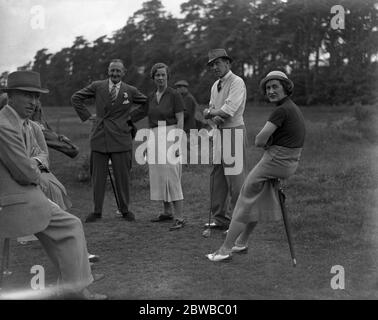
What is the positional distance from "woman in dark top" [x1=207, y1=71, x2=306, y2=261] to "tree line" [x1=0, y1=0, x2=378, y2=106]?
18.6 ft

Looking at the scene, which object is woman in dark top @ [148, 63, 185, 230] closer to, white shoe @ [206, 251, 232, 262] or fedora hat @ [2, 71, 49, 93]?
white shoe @ [206, 251, 232, 262]

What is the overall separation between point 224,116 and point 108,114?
1638 mm

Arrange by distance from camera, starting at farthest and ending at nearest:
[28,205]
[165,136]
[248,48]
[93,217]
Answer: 1. [248,48]
2. [93,217]
3. [165,136]
4. [28,205]

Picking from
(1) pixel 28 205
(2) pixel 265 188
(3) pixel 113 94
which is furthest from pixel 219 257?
(3) pixel 113 94

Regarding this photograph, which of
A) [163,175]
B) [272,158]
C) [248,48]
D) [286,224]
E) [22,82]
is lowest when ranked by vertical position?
[286,224]

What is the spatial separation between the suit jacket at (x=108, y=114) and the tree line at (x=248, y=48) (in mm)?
3112

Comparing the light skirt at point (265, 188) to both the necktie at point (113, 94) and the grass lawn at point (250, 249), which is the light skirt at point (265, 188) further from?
the necktie at point (113, 94)

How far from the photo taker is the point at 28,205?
3.62m

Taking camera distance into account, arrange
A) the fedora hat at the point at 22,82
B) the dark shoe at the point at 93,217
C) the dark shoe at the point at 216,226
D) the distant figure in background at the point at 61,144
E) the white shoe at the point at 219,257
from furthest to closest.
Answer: the dark shoe at the point at 93,217, the dark shoe at the point at 216,226, the distant figure in background at the point at 61,144, the white shoe at the point at 219,257, the fedora hat at the point at 22,82

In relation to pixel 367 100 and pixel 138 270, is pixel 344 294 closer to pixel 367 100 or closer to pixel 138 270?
pixel 138 270

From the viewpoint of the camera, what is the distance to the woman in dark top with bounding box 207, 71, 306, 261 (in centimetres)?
457

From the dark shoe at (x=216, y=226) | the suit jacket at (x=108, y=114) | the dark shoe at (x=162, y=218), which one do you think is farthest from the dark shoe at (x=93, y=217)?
the dark shoe at (x=216, y=226)

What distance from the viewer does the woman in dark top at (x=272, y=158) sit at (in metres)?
4.57

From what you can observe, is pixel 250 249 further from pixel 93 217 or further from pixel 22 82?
pixel 22 82
